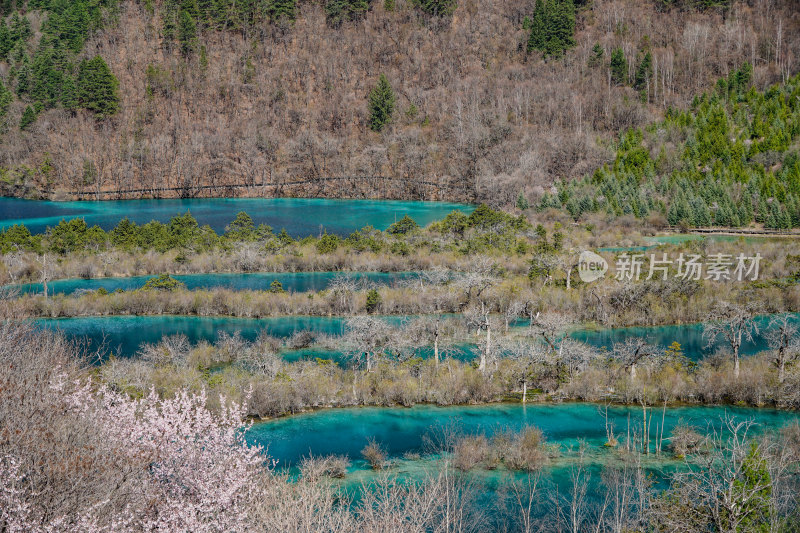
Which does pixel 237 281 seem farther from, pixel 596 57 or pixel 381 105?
pixel 596 57

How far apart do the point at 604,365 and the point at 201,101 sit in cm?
11713

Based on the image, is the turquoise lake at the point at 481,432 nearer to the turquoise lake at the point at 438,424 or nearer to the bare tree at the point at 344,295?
the turquoise lake at the point at 438,424

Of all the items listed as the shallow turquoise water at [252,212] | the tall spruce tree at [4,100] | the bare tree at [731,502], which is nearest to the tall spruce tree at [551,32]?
the shallow turquoise water at [252,212]

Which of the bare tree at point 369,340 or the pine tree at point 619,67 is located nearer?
the bare tree at point 369,340

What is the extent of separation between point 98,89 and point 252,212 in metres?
56.1

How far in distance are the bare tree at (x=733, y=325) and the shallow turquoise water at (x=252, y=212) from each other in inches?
1691

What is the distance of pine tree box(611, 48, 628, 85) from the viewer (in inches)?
4638

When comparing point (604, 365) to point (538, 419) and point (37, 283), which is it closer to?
point (538, 419)

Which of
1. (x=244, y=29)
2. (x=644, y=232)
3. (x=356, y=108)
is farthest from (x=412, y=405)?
(x=244, y=29)

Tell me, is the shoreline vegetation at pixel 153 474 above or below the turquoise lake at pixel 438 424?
above

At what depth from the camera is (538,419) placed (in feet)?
101

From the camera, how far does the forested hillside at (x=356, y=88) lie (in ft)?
370

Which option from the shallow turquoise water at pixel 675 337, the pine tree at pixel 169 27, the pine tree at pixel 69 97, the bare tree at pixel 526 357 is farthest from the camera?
the pine tree at pixel 169 27

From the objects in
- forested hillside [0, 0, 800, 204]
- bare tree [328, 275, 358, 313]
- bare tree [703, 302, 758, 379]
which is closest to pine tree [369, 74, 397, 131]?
forested hillside [0, 0, 800, 204]
